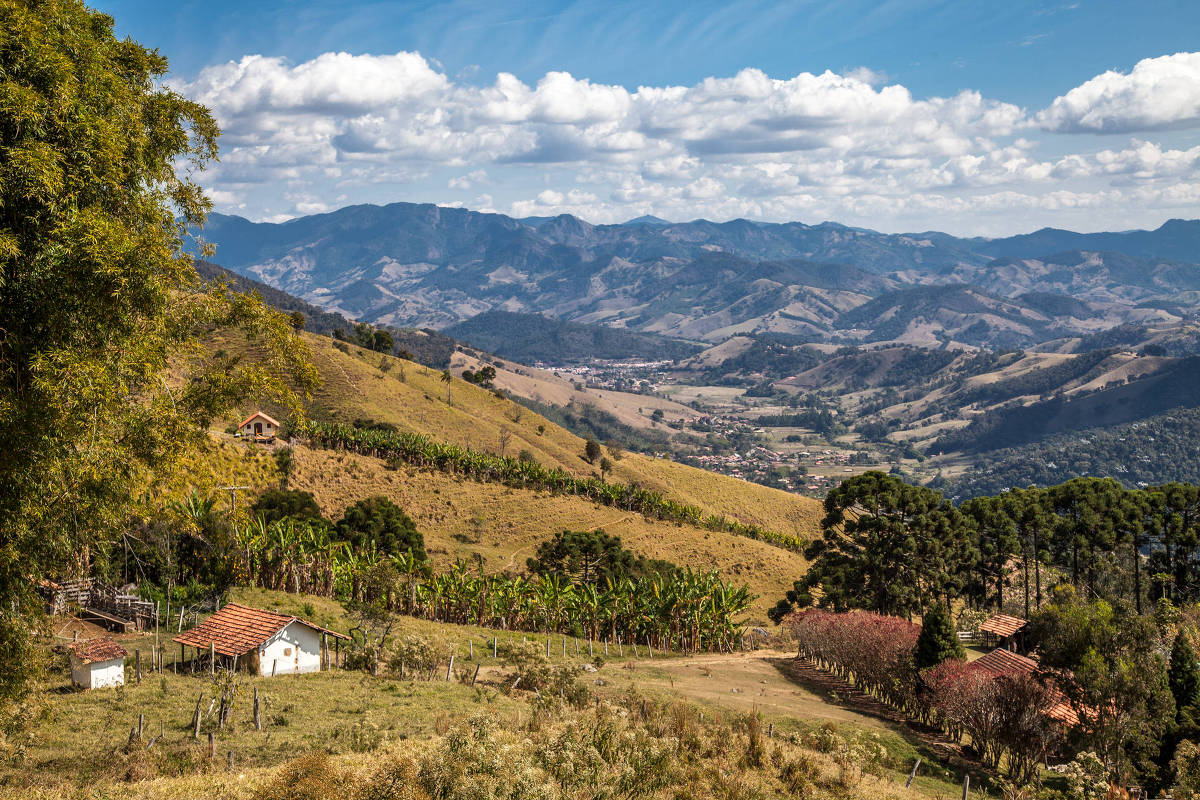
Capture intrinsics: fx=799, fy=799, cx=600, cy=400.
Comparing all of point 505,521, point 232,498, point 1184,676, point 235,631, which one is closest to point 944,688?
point 1184,676

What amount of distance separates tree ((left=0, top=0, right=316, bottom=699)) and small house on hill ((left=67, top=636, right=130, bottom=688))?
16938mm

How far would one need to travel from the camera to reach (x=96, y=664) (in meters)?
27.8

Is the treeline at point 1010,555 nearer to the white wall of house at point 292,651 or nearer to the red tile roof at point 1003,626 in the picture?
the red tile roof at point 1003,626

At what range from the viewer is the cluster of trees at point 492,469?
290 ft

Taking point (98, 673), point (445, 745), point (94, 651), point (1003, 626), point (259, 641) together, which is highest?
point (445, 745)

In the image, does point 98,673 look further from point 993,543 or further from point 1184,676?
point 993,543

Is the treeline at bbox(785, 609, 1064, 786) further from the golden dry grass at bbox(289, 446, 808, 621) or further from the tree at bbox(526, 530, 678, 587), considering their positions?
the golden dry grass at bbox(289, 446, 808, 621)

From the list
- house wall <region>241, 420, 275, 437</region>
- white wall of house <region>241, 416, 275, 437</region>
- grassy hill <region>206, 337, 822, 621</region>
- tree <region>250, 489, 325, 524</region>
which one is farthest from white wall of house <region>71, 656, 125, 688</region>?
white wall of house <region>241, 416, 275, 437</region>

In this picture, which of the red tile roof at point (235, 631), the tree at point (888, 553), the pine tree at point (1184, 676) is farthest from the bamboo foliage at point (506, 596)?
the pine tree at point (1184, 676)

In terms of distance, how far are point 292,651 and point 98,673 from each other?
6.92 metres

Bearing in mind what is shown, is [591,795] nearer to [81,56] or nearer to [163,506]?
[163,506]

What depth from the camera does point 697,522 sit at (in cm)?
9412

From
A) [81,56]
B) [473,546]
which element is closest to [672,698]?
[81,56]

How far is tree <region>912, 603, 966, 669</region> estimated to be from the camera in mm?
36938
